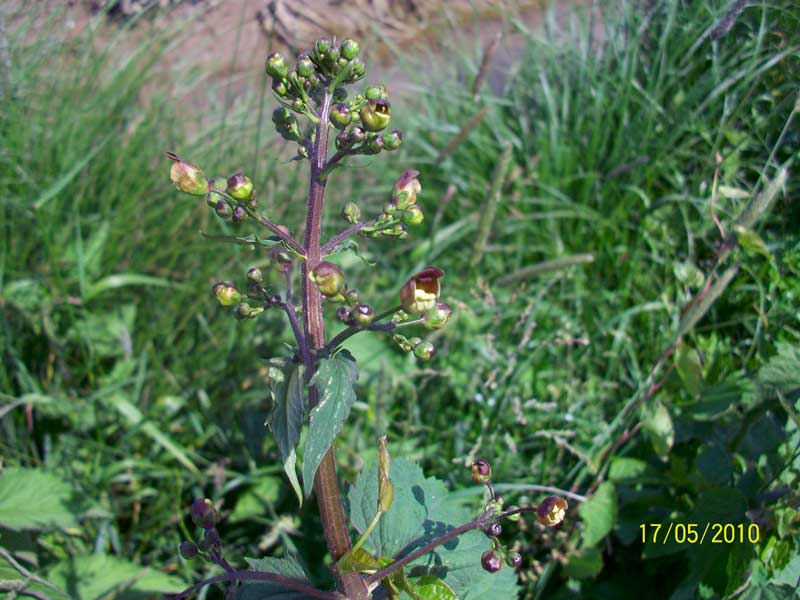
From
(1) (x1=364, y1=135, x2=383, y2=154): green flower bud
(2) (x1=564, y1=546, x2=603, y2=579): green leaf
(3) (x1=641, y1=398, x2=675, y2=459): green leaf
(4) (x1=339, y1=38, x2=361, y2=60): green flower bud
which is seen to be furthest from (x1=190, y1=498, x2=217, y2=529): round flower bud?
(3) (x1=641, y1=398, x2=675, y2=459): green leaf

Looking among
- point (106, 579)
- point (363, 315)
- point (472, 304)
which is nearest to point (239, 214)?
point (363, 315)

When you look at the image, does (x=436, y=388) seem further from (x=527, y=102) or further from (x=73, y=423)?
(x=527, y=102)

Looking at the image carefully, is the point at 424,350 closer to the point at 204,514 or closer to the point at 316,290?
the point at 316,290

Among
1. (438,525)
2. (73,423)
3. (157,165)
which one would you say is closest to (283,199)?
(157,165)

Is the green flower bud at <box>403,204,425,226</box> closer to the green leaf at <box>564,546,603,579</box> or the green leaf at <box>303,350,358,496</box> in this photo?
the green leaf at <box>303,350,358,496</box>

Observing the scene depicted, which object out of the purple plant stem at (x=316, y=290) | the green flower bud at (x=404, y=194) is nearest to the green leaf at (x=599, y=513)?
the purple plant stem at (x=316, y=290)
